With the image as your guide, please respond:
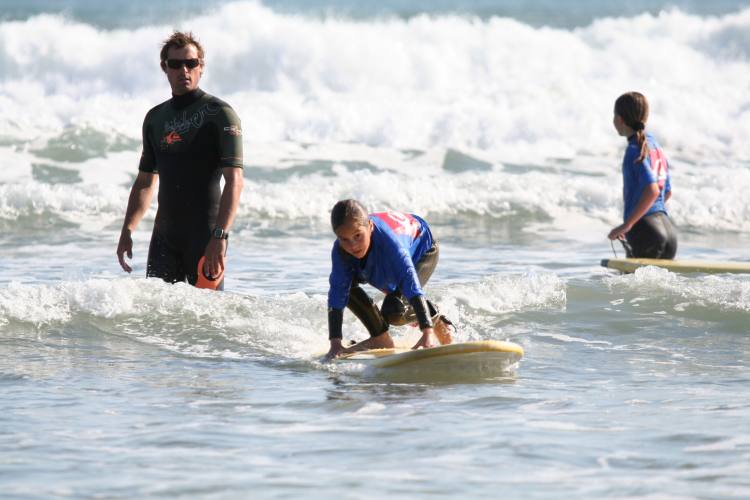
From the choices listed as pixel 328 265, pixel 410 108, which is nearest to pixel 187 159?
pixel 328 265

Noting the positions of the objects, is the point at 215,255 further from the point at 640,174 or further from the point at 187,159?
the point at 640,174

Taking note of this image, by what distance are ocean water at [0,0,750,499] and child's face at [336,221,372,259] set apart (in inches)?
26.1

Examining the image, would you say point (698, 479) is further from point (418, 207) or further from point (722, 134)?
point (722, 134)

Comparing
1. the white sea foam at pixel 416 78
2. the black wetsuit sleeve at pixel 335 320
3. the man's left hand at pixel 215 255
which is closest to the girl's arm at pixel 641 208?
the black wetsuit sleeve at pixel 335 320

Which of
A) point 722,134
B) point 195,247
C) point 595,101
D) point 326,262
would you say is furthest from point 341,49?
point 195,247

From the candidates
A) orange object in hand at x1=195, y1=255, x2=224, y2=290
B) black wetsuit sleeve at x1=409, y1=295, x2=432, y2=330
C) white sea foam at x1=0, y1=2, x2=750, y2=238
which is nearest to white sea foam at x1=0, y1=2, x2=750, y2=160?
white sea foam at x1=0, y1=2, x2=750, y2=238

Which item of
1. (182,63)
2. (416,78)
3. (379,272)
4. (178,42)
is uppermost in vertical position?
(416,78)

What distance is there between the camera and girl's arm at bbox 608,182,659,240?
825 centimetres

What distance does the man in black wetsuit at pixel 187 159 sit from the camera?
6.21 meters

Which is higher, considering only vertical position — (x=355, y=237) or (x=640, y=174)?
(x=640, y=174)

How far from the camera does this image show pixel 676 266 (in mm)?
8984

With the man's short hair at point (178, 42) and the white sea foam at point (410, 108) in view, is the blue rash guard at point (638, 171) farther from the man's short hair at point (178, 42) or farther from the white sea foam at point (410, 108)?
the white sea foam at point (410, 108)

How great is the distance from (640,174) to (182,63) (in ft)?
A: 11.2

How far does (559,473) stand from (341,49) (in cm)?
2567
